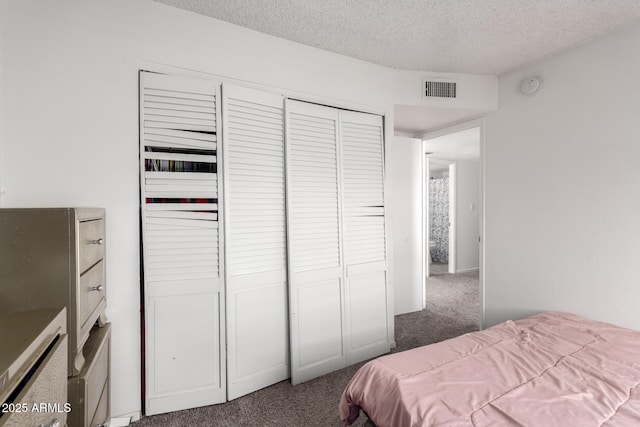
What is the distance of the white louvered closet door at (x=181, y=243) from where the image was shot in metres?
1.88

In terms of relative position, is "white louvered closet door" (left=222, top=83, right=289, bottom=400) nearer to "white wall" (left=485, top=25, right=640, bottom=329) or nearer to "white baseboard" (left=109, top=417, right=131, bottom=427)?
"white baseboard" (left=109, top=417, right=131, bottom=427)

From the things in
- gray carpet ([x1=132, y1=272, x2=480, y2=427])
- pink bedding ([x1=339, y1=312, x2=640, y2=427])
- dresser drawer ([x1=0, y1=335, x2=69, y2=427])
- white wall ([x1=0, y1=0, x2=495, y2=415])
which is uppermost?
white wall ([x1=0, y1=0, x2=495, y2=415])

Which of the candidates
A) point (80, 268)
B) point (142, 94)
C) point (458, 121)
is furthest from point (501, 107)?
point (80, 268)

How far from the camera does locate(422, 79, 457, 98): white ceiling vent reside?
2889 mm

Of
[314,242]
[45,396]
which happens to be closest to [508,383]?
[314,242]

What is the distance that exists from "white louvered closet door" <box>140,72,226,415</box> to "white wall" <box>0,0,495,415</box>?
83 mm

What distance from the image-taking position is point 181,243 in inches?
76.6

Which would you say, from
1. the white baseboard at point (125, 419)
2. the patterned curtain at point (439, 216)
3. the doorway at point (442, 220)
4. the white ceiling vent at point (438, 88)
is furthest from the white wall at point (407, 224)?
the patterned curtain at point (439, 216)

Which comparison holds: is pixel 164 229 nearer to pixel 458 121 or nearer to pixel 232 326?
pixel 232 326

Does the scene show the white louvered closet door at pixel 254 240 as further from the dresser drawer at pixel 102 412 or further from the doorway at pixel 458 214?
the doorway at pixel 458 214

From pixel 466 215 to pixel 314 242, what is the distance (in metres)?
4.93

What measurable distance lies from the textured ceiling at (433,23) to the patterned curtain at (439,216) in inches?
170

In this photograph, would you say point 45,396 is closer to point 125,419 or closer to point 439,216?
point 125,419

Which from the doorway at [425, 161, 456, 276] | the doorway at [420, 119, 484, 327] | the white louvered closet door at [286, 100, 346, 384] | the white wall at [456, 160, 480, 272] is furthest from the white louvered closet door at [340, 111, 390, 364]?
the white wall at [456, 160, 480, 272]
